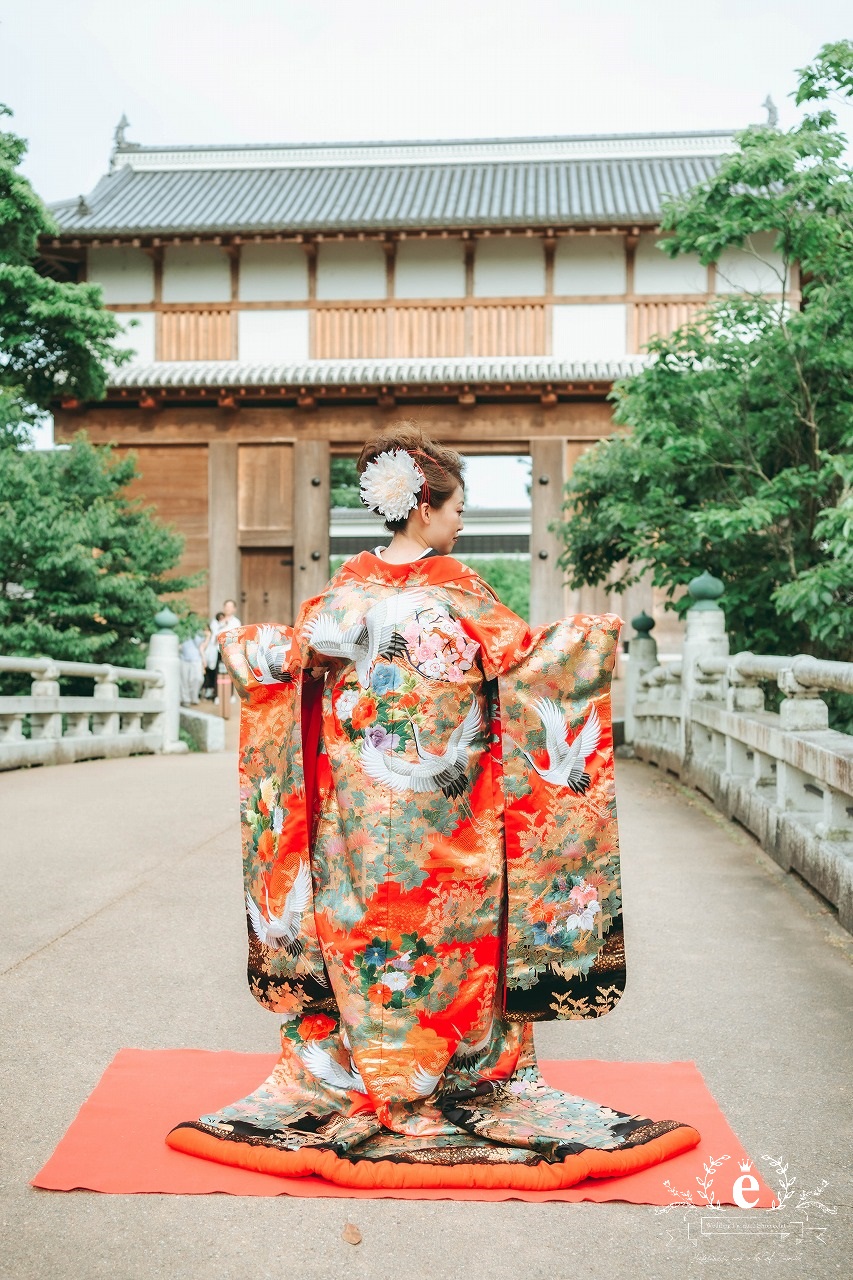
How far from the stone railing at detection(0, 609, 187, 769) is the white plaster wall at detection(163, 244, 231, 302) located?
23.4ft

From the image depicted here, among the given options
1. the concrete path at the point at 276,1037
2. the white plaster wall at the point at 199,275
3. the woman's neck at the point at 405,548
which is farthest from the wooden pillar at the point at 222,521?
the woman's neck at the point at 405,548

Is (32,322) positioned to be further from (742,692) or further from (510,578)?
(510,578)

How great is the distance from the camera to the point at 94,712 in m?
11.6

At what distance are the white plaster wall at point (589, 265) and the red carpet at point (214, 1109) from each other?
15.7m

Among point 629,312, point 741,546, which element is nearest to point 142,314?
point 629,312

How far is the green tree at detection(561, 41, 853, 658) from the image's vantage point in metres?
8.48

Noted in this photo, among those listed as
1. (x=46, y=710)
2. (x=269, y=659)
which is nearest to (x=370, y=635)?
(x=269, y=659)

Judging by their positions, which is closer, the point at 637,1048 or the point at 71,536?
the point at 637,1048

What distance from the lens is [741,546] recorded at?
1022 cm

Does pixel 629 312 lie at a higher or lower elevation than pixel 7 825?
higher

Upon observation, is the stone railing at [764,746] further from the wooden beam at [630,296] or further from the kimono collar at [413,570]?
the wooden beam at [630,296]

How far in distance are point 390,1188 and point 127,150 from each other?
71.0 feet

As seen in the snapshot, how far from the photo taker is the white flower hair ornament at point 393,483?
9.42 feet

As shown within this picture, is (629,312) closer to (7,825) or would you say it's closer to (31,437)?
(31,437)
